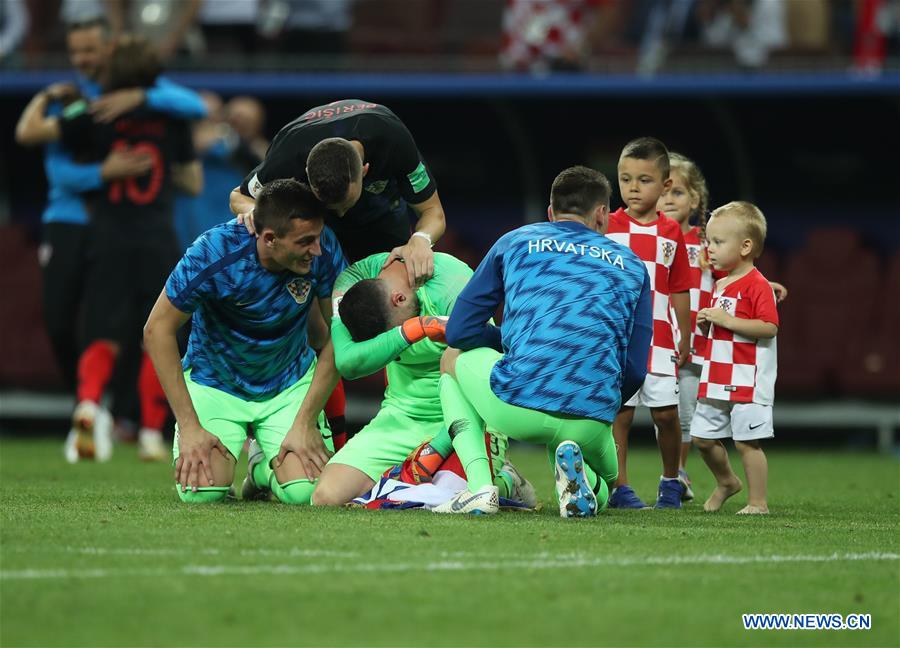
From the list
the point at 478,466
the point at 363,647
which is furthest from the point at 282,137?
the point at 363,647

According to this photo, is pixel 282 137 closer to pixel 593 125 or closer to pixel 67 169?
pixel 67 169

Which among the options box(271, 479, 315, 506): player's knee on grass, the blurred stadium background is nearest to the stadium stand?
the blurred stadium background

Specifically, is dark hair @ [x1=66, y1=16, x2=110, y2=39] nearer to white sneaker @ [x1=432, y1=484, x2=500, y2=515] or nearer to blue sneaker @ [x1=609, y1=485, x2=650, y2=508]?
blue sneaker @ [x1=609, y1=485, x2=650, y2=508]

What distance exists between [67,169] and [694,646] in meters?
7.72

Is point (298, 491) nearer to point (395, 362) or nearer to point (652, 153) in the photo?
point (395, 362)

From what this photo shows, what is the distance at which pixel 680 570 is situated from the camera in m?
4.45

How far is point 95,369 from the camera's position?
9.89 metres

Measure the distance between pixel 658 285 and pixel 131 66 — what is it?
4.74m

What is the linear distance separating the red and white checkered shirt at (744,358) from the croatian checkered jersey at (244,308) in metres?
1.63

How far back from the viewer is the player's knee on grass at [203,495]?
6.38 meters

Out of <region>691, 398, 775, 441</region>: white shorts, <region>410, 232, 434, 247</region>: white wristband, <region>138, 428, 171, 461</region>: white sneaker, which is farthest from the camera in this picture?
<region>138, 428, 171, 461</region>: white sneaker

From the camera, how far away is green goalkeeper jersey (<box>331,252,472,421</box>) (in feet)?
20.7

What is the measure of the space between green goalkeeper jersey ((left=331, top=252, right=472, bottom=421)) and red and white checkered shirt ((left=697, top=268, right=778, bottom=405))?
1104mm

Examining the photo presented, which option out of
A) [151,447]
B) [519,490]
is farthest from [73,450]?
[519,490]
